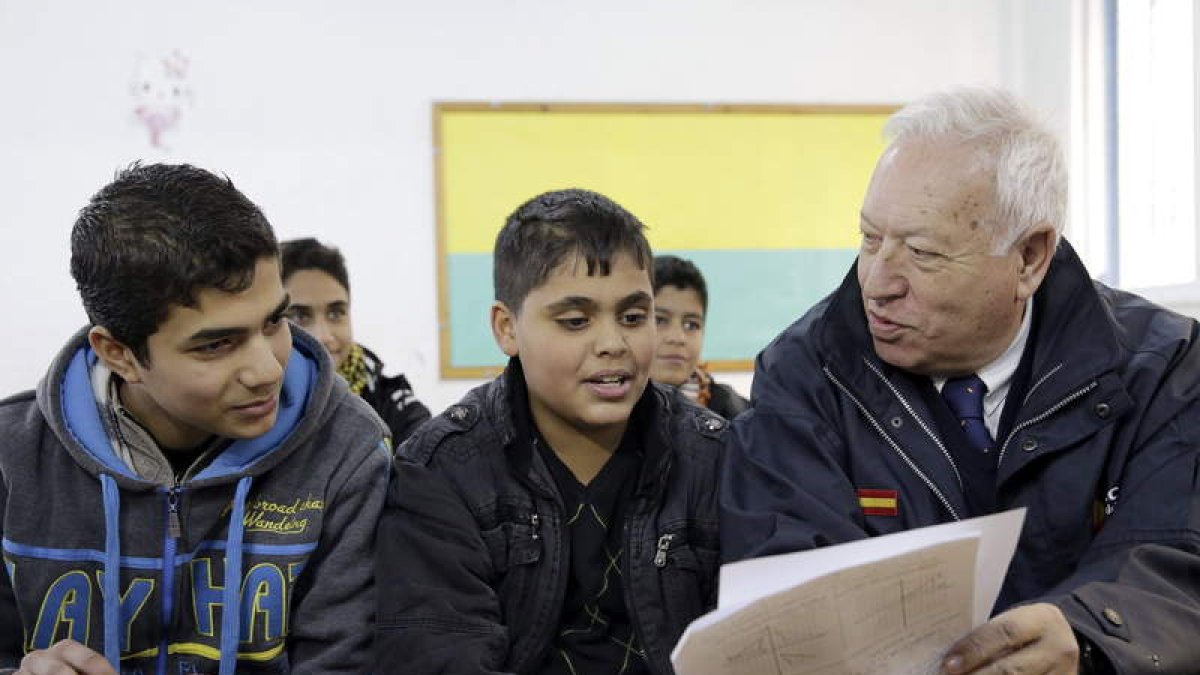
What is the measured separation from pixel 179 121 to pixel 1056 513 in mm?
4123

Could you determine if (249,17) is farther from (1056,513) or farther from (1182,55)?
(1056,513)

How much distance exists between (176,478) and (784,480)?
0.94 meters

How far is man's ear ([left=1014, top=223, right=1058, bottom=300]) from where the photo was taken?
5.31ft

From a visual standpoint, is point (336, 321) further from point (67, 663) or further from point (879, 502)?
point (879, 502)

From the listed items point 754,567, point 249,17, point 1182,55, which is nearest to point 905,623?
point 754,567

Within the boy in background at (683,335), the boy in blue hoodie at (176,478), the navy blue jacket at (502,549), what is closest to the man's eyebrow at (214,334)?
the boy in blue hoodie at (176,478)

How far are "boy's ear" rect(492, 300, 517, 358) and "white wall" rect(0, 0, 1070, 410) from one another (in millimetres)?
2835

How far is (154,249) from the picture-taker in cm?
147

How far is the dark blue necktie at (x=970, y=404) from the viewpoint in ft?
5.31

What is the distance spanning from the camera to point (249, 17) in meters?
4.53

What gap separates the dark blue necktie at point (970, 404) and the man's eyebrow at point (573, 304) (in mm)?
591

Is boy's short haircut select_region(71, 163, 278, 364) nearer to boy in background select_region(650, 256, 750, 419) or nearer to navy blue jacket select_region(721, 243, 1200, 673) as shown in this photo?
navy blue jacket select_region(721, 243, 1200, 673)

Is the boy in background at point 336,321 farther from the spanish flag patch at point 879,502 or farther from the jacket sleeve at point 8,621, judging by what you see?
the spanish flag patch at point 879,502

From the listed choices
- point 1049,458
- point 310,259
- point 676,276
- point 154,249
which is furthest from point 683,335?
point 154,249
